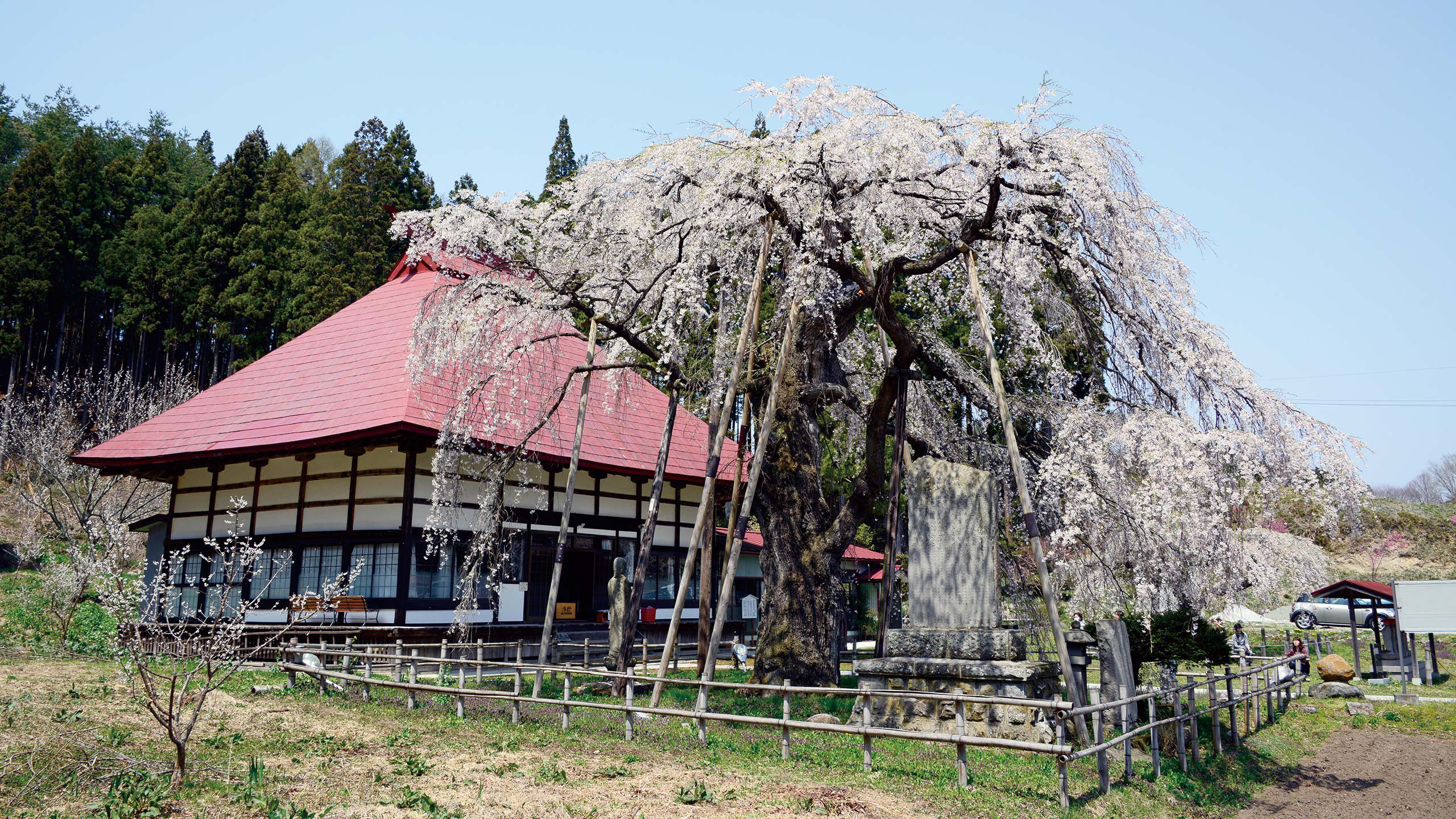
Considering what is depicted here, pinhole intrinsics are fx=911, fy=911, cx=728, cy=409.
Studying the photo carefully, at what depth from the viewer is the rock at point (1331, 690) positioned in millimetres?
17641

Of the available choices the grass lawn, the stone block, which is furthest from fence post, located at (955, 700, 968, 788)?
the stone block

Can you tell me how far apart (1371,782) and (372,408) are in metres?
16.0

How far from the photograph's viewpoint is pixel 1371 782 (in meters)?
10.7

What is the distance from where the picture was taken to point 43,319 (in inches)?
1535

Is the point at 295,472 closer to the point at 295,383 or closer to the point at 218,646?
the point at 295,383

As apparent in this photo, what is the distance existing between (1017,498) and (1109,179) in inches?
237

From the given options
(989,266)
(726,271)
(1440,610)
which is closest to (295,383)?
(726,271)

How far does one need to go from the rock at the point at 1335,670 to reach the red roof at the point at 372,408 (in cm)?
1327

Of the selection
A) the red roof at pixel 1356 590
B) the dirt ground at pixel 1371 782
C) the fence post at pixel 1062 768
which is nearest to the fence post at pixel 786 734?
the fence post at pixel 1062 768

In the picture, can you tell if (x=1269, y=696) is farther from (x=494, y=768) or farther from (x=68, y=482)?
(x=68, y=482)

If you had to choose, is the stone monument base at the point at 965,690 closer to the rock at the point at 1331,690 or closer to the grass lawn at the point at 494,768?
the grass lawn at the point at 494,768

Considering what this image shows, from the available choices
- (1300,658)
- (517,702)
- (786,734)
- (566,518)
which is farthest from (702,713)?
(1300,658)

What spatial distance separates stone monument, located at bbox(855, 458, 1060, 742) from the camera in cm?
955

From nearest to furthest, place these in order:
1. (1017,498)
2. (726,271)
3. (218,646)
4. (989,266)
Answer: (218,646) → (989,266) → (726,271) → (1017,498)
